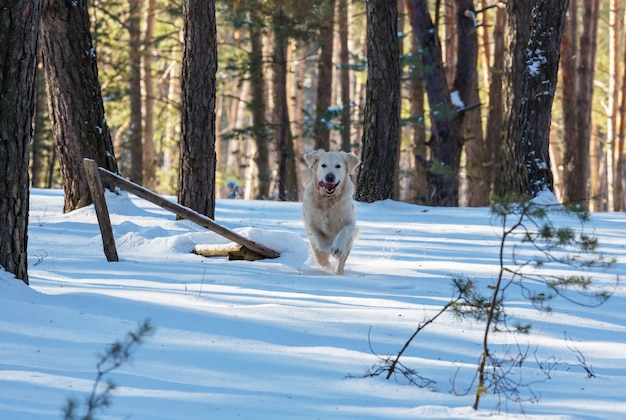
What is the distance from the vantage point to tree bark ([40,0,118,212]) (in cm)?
1033

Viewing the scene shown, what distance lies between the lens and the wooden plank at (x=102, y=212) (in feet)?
25.7

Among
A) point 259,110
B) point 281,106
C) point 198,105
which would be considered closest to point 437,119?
point 281,106

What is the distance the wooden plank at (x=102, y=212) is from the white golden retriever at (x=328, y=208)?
1976 millimetres

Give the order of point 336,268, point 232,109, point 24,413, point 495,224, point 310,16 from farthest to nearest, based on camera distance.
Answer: point 232,109, point 310,16, point 495,224, point 336,268, point 24,413

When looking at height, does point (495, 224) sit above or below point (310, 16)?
below

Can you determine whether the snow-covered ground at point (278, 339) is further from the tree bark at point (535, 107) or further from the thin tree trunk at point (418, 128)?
the thin tree trunk at point (418, 128)

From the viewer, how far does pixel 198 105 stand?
10.3m

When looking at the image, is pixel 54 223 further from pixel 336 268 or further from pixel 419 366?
pixel 419 366

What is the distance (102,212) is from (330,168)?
2302mm

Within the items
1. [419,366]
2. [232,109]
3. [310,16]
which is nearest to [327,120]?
[310,16]

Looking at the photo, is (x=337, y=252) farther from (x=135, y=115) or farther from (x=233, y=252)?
(x=135, y=115)

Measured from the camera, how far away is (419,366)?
4352 millimetres

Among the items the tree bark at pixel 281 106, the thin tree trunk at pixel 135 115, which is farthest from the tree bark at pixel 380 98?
the thin tree trunk at pixel 135 115

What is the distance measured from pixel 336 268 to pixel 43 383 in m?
4.51
